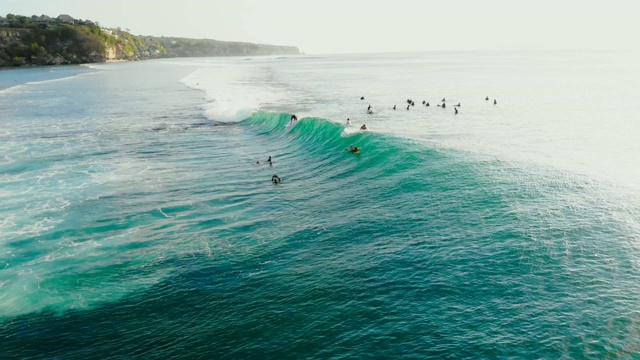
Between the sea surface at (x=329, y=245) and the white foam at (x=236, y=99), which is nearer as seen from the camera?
the sea surface at (x=329, y=245)

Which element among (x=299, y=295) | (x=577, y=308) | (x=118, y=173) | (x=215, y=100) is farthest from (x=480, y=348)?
(x=215, y=100)

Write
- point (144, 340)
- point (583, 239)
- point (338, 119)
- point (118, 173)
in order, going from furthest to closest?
point (338, 119)
point (118, 173)
point (583, 239)
point (144, 340)

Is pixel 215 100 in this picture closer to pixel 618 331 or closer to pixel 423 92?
pixel 423 92

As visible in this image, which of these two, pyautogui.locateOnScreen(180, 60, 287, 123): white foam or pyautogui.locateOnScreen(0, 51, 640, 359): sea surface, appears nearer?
pyautogui.locateOnScreen(0, 51, 640, 359): sea surface

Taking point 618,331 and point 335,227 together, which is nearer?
point 618,331

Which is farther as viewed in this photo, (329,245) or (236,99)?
(236,99)

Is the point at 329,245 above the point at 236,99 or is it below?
below

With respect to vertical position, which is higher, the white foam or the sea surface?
the white foam

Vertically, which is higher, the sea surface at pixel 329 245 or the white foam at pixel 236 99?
the white foam at pixel 236 99
